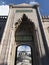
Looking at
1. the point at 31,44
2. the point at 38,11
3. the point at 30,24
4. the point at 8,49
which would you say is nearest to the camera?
the point at 8,49

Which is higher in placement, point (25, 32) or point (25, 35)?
point (25, 32)

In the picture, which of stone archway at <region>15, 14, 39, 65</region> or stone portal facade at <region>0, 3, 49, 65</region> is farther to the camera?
stone archway at <region>15, 14, 39, 65</region>

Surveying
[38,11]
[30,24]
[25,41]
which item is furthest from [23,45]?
[38,11]

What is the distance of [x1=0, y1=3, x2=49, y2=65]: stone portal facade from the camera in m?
16.9

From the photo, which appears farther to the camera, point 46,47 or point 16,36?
point 16,36

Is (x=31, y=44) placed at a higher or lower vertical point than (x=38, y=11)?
lower

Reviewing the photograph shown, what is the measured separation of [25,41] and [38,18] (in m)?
3.58

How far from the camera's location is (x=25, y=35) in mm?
23156

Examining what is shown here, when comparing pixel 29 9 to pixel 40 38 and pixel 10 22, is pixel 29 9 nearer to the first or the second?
pixel 10 22

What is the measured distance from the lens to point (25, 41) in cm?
2259

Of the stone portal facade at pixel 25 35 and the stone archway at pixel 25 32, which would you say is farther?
the stone archway at pixel 25 32

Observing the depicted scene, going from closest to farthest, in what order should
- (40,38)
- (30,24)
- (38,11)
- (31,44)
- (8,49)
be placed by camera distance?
(8,49) < (40,38) < (31,44) < (30,24) < (38,11)

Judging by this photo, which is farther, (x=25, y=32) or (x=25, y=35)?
(x=25, y=32)

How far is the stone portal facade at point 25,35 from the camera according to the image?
16.9m
